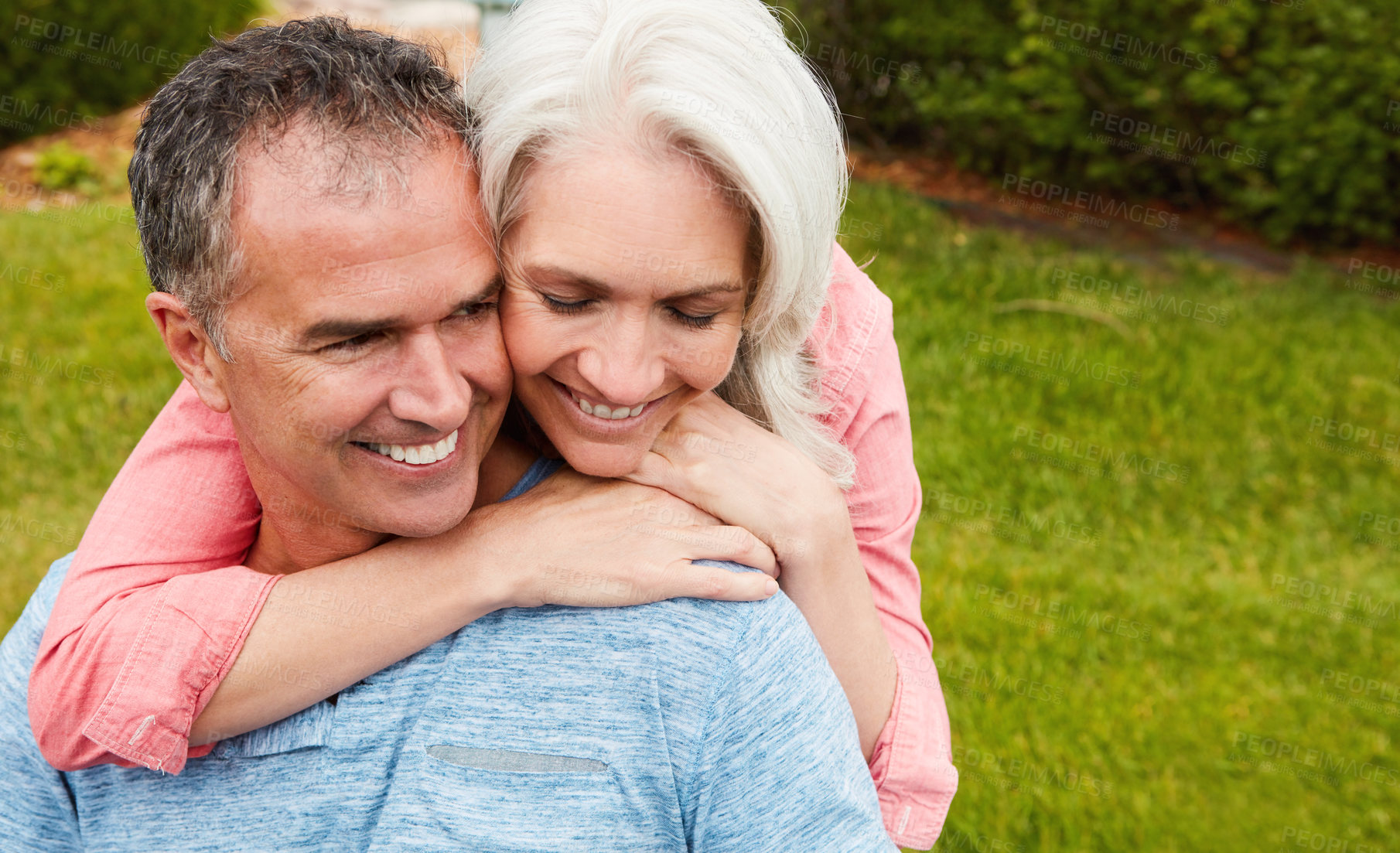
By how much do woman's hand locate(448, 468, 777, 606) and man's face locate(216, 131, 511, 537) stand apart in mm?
98

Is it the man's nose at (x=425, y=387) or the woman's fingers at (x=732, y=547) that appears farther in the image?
the woman's fingers at (x=732, y=547)

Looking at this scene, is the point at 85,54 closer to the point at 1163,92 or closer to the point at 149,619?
the point at 1163,92

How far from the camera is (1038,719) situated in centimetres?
436

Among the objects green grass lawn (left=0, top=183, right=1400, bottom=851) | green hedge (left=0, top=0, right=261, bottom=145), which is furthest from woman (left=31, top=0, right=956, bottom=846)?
green hedge (left=0, top=0, right=261, bottom=145)

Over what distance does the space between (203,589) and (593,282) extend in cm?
88

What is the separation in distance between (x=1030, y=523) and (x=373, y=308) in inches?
155

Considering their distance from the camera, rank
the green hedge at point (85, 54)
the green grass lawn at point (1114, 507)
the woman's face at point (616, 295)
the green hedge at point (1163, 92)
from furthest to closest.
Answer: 1. the green hedge at point (85, 54)
2. the green hedge at point (1163, 92)
3. the green grass lawn at point (1114, 507)
4. the woman's face at point (616, 295)

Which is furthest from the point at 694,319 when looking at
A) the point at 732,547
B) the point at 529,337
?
the point at 732,547

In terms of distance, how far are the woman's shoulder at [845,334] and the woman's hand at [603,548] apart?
535mm

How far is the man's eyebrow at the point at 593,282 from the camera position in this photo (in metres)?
2.02

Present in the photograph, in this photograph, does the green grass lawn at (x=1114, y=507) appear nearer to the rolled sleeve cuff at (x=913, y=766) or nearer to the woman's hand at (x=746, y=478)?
the rolled sleeve cuff at (x=913, y=766)

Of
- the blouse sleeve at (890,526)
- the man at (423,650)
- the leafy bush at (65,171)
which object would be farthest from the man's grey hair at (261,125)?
the leafy bush at (65,171)

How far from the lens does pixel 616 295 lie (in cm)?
206

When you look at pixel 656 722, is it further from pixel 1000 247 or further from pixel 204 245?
pixel 1000 247
